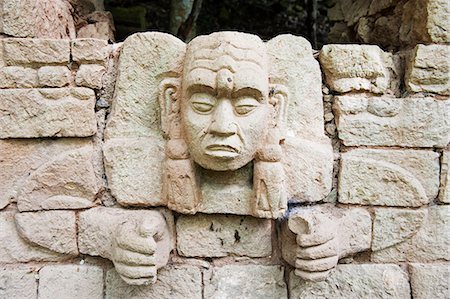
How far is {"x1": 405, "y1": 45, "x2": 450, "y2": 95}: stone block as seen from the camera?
210 centimetres

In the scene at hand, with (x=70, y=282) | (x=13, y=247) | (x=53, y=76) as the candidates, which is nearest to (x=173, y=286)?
(x=70, y=282)

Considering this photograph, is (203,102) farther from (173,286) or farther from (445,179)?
(445,179)

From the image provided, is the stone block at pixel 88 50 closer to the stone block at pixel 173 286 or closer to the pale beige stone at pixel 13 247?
the pale beige stone at pixel 13 247

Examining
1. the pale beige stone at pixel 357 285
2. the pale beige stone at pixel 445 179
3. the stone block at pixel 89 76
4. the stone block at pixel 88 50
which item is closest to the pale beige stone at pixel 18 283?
the stone block at pixel 89 76

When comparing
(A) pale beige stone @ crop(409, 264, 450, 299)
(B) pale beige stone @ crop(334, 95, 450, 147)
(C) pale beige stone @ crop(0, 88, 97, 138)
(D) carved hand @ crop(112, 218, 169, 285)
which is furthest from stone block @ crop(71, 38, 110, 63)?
(A) pale beige stone @ crop(409, 264, 450, 299)

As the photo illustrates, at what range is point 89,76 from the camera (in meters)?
2.07

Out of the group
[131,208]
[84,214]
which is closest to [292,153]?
[131,208]

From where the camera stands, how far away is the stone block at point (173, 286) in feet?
7.13

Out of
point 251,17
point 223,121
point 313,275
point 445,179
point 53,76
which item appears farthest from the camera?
point 251,17

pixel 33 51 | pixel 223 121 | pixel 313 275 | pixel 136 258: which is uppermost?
pixel 33 51

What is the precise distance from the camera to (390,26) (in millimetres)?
2555

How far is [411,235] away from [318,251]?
0.60 meters

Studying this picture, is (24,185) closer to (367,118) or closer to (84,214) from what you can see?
(84,214)

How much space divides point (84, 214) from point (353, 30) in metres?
2.23
